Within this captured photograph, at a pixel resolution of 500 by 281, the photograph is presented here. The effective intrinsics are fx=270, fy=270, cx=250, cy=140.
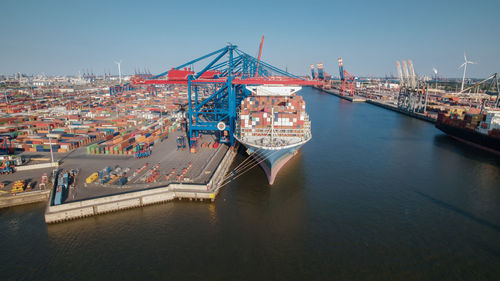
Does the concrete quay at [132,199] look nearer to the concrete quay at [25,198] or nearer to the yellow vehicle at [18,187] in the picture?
the concrete quay at [25,198]

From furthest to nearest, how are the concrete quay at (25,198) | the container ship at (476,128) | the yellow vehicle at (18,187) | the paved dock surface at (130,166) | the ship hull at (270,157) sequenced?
the container ship at (476,128), the ship hull at (270,157), the paved dock surface at (130,166), the yellow vehicle at (18,187), the concrete quay at (25,198)

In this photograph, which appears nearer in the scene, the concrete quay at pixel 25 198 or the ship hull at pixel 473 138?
the concrete quay at pixel 25 198

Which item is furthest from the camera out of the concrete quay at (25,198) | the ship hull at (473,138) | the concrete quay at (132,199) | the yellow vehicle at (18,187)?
the ship hull at (473,138)

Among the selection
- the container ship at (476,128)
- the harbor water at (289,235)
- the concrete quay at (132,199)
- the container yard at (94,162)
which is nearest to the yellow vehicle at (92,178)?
the container yard at (94,162)

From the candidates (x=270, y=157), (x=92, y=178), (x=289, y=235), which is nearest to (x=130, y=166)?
(x=92, y=178)

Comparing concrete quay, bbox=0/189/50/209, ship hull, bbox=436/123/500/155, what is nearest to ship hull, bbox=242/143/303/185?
concrete quay, bbox=0/189/50/209

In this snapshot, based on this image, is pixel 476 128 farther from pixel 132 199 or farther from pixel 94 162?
pixel 94 162
